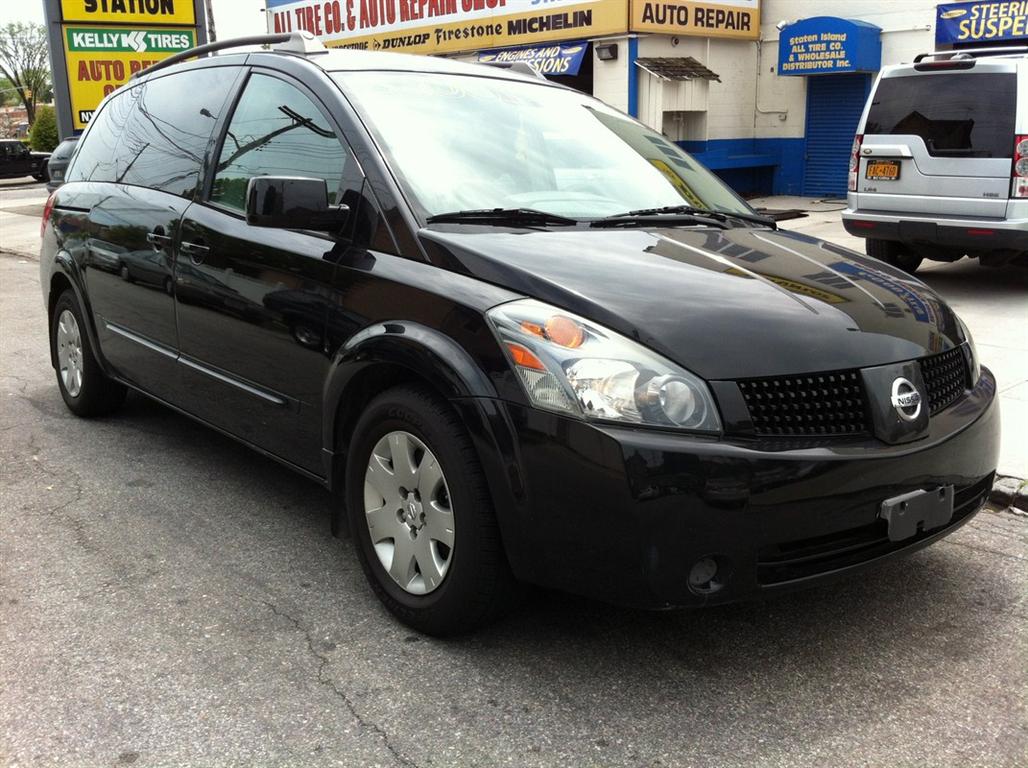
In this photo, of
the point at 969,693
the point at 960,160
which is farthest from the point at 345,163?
the point at 960,160

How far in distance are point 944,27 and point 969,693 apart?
14.1 m

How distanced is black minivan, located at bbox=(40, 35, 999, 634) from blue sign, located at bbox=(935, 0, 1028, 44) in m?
11.8

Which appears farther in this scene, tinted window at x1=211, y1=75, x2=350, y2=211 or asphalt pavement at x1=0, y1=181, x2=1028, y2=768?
tinted window at x1=211, y1=75, x2=350, y2=211

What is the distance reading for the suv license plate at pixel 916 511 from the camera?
9.27 feet

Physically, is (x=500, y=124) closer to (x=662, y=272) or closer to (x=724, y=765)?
(x=662, y=272)

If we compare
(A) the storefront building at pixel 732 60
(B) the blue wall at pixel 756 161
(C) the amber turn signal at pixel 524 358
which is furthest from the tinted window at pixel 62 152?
(B) the blue wall at pixel 756 161

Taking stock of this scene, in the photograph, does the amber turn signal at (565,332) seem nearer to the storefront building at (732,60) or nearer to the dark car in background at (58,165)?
the dark car in background at (58,165)

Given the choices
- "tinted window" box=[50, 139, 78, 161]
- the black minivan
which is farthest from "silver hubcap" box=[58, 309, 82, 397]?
"tinted window" box=[50, 139, 78, 161]

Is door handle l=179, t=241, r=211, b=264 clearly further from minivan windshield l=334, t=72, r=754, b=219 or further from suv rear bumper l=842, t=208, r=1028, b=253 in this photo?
suv rear bumper l=842, t=208, r=1028, b=253

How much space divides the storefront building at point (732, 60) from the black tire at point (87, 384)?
11.9 m

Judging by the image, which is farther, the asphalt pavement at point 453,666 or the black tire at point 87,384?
the black tire at point 87,384

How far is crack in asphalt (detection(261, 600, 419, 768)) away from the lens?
8.59 feet

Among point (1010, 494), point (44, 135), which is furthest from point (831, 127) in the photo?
point (44, 135)

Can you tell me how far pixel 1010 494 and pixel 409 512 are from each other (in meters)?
2.71
